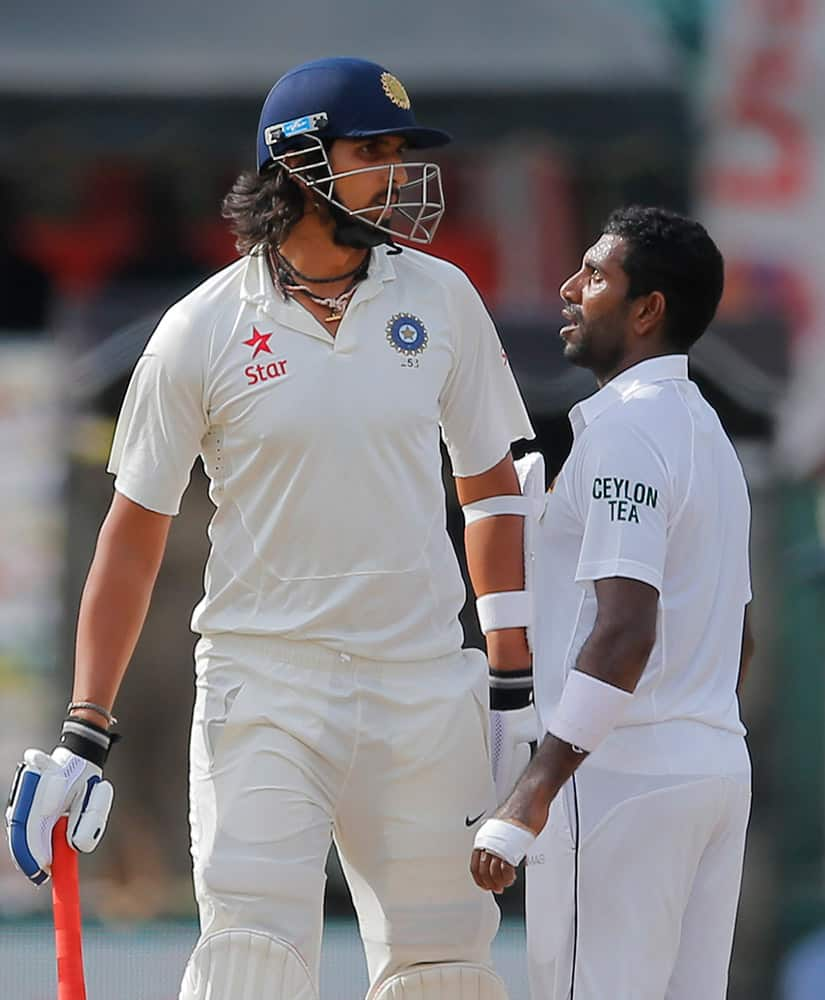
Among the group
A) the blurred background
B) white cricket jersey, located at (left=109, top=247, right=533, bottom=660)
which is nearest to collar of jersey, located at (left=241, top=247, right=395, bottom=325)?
white cricket jersey, located at (left=109, top=247, right=533, bottom=660)

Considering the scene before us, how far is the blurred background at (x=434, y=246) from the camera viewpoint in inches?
267

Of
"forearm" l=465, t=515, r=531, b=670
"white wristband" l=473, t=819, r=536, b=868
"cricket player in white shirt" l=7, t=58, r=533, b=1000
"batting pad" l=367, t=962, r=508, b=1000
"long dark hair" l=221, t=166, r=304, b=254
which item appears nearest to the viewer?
"white wristband" l=473, t=819, r=536, b=868

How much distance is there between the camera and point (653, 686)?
2932 millimetres

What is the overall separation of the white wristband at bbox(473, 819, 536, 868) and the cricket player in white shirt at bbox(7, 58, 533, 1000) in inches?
14.5

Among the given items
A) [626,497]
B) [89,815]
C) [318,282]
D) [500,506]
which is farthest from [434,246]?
[626,497]

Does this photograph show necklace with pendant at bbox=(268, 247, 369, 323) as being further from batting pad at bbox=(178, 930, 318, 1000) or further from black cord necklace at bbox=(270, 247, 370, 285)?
batting pad at bbox=(178, 930, 318, 1000)

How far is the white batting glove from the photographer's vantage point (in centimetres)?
336

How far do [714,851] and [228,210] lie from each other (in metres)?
1.36

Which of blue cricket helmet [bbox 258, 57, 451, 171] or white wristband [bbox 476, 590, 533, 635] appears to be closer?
blue cricket helmet [bbox 258, 57, 451, 171]

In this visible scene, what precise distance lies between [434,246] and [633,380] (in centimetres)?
445

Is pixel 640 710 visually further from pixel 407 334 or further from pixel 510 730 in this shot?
pixel 407 334

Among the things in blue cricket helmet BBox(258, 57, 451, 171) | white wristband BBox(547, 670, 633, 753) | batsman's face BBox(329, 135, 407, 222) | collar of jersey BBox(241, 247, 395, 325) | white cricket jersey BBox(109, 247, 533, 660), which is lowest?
white wristband BBox(547, 670, 633, 753)

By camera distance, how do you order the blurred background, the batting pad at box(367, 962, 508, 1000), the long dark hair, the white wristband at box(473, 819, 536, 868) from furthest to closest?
the blurred background < the long dark hair < the batting pad at box(367, 962, 508, 1000) < the white wristband at box(473, 819, 536, 868)

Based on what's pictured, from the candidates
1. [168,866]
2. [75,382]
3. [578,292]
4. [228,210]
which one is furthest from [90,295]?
[578,292]
